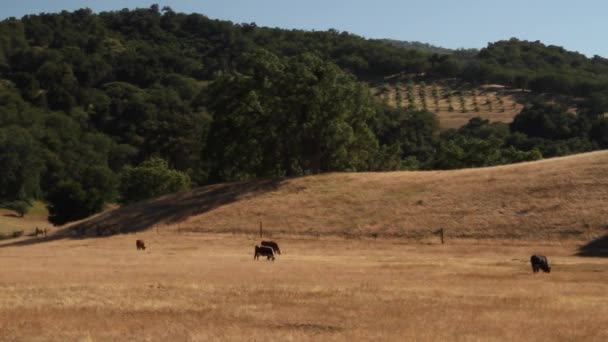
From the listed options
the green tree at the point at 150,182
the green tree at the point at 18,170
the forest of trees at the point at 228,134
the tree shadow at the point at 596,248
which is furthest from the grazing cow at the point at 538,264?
the green tree at the point at 18,170

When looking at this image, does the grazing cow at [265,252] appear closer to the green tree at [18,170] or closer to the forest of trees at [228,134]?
the forest of trees at [228,134]

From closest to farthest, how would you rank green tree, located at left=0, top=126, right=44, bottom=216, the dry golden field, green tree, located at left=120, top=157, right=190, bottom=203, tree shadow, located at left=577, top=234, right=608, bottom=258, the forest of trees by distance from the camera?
1. the dry golden field
2. tree shadow, located at left=577, top=234, right=608, bottom=258
3. the forest of trees
4. green tree, located at left=120, top=157, right=190, bottom=203
5. green tree, located at left=0, top=126, right=44, bottom=216

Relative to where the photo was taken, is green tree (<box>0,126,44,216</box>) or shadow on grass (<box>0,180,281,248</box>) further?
green tree (<box>0,126,44,216</box>)

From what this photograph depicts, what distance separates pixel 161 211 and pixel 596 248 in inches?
1556

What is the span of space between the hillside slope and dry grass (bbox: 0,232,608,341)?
1117cm

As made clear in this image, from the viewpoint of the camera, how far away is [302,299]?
2361 cm

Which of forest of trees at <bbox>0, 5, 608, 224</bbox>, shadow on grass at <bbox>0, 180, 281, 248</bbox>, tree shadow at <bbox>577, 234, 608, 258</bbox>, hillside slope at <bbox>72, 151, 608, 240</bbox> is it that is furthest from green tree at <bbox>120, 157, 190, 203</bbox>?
tree shadow at <bbox>577, 234, 608, 258</bbox>

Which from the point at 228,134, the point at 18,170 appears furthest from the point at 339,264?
the point at 18,170

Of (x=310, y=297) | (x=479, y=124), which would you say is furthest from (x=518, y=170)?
(x=479, y=124)

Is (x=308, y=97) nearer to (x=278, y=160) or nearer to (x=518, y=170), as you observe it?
(x=278, y=160)

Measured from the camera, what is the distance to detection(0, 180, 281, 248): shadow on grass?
221 feet

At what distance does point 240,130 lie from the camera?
3000 inches

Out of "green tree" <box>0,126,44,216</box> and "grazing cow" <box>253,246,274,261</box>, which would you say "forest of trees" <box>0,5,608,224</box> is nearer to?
"green tree" <box>0,126,44,216</box>

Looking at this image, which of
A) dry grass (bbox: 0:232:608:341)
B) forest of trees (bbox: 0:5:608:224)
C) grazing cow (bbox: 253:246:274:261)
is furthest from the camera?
forest of trees (bbox: 0:5:608:224)
